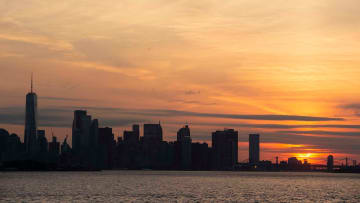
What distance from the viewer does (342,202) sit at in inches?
6083

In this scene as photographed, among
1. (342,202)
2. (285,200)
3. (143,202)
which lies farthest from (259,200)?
(143,202)

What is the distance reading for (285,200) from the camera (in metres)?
158

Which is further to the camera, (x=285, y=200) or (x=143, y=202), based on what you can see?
(x=285, y=200)

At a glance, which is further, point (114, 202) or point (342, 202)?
point (342, 202)

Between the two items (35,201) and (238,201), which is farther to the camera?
(238,201)

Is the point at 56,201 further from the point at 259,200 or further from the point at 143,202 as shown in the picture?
the point at 259,200

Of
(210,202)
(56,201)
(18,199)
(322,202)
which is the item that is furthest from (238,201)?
(18,199)

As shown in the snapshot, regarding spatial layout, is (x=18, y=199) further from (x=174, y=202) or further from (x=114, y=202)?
(x=174, y=202)

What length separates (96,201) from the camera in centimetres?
14512

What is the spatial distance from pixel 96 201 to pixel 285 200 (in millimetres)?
48666

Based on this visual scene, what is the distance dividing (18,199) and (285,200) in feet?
219

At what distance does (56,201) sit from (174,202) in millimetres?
27472

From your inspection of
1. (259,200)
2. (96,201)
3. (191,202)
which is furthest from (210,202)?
(96,201)

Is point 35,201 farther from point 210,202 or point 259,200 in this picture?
point 259,200
